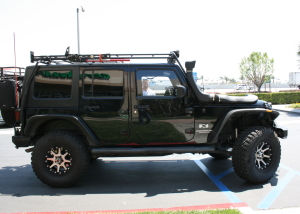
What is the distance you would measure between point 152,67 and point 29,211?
2916mm

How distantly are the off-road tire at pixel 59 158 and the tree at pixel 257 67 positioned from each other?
30376 millimetres

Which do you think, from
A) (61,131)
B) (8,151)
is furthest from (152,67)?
(8,151)

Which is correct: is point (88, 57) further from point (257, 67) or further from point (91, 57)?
point (257, 67)

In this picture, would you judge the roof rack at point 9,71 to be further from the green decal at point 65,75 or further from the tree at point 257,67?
the tree at point 257,67

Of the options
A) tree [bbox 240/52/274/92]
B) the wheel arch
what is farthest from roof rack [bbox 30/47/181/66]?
tree [bbox 240/52/274/92]

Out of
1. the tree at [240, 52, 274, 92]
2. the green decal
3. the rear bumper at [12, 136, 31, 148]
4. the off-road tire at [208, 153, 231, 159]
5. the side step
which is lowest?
the off-road tire at [208, 153, 231, 159]

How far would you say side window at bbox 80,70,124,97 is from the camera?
4.64 meters

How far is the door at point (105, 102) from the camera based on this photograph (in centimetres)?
459

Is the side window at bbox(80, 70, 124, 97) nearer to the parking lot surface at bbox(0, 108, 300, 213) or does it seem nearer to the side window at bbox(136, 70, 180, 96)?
the side window at bbox(136, 70, 180, 96)

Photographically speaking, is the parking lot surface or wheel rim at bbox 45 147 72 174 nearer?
the parking lot surface

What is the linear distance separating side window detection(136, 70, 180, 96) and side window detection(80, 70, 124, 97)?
1.14 feet

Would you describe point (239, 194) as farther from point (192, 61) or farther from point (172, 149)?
point (192, 61)

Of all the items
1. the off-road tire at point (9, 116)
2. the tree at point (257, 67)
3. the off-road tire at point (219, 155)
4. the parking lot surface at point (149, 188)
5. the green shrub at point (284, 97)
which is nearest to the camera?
the parking lot surface at point (149, 188)

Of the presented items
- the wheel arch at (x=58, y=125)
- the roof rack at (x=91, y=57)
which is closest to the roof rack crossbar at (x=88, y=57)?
the roof rack at (x=91, y=57)
